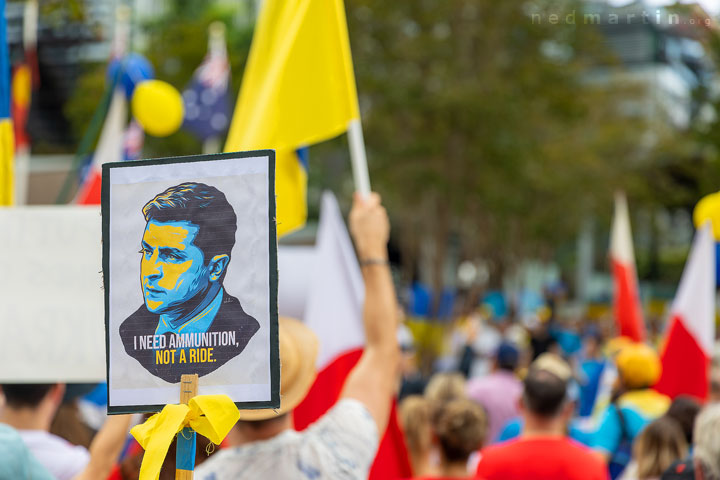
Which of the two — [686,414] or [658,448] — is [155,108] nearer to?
[686,414]

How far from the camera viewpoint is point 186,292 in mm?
2039

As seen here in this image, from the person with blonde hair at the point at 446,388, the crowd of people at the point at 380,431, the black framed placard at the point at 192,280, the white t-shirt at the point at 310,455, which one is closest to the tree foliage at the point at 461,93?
the crowd of people at the point at 380,431

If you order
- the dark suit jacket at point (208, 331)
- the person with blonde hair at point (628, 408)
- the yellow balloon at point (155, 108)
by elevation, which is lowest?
the person with blonde hair at point (628, 408)

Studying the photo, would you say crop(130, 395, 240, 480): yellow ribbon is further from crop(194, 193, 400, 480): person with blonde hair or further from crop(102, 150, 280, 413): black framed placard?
crop(194, 193, 400, 480): person with blonde hair

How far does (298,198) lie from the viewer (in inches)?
154

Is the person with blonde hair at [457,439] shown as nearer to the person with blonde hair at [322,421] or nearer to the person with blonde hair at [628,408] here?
the person with blonde hair at [322,421]

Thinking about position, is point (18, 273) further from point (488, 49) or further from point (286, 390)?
point (488, 49)

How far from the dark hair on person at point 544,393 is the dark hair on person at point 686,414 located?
608 mm

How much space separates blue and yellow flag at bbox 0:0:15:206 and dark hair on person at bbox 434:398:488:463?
1878mm

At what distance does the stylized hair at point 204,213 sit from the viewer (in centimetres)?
204

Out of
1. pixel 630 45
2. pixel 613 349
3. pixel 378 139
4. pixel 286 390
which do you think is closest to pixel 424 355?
pixel 378 139

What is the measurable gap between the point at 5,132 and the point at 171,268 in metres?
2.14

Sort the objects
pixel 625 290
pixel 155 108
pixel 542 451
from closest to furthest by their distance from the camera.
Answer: pixel 542 451
pixel 155 108
pixel 625 290

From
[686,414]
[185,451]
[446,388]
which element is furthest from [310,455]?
[446,388]
